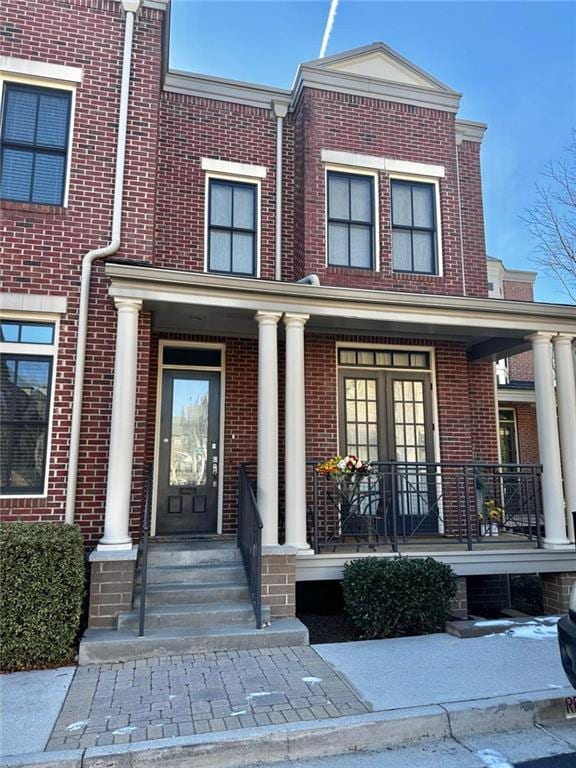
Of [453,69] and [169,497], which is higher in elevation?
[453,69]

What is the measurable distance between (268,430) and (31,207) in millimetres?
3966

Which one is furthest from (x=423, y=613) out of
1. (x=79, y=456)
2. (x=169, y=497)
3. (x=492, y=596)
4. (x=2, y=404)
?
(x=2, y=404)

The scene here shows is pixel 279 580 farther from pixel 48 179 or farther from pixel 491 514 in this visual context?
pixel 48 179

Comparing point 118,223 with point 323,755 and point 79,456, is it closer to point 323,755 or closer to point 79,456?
point 79,456

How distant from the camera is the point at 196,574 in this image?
6.17 metres

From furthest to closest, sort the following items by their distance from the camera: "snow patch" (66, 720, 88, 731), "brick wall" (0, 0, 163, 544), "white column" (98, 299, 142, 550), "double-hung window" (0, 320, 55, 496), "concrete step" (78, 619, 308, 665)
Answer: "brick wall" (0, 0, 163, 544)
"double-hung window" (0, 320, 55, 496)
"white column" (98, 299, 142, 550)
"concrete step" (78, 619, 308, 665)
"snow patch" (66, 720, 88, 731)

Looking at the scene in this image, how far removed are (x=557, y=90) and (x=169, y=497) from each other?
12.5 m

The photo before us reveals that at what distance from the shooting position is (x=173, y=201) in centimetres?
813

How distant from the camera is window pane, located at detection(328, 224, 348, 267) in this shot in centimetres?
848

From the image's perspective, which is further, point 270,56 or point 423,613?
point 270,56

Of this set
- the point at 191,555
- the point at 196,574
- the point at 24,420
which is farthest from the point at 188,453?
the point at 24,420

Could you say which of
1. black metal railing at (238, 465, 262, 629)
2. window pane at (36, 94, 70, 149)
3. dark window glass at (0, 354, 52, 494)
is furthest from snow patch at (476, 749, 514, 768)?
window pane at (36, 94, 70, 149)

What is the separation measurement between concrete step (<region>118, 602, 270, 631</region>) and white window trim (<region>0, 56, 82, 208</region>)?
4883 mm

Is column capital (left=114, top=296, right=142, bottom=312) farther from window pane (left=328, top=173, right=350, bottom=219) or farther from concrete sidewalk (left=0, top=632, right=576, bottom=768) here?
window pane (left=328, top=173, right=350, bottom=219)
